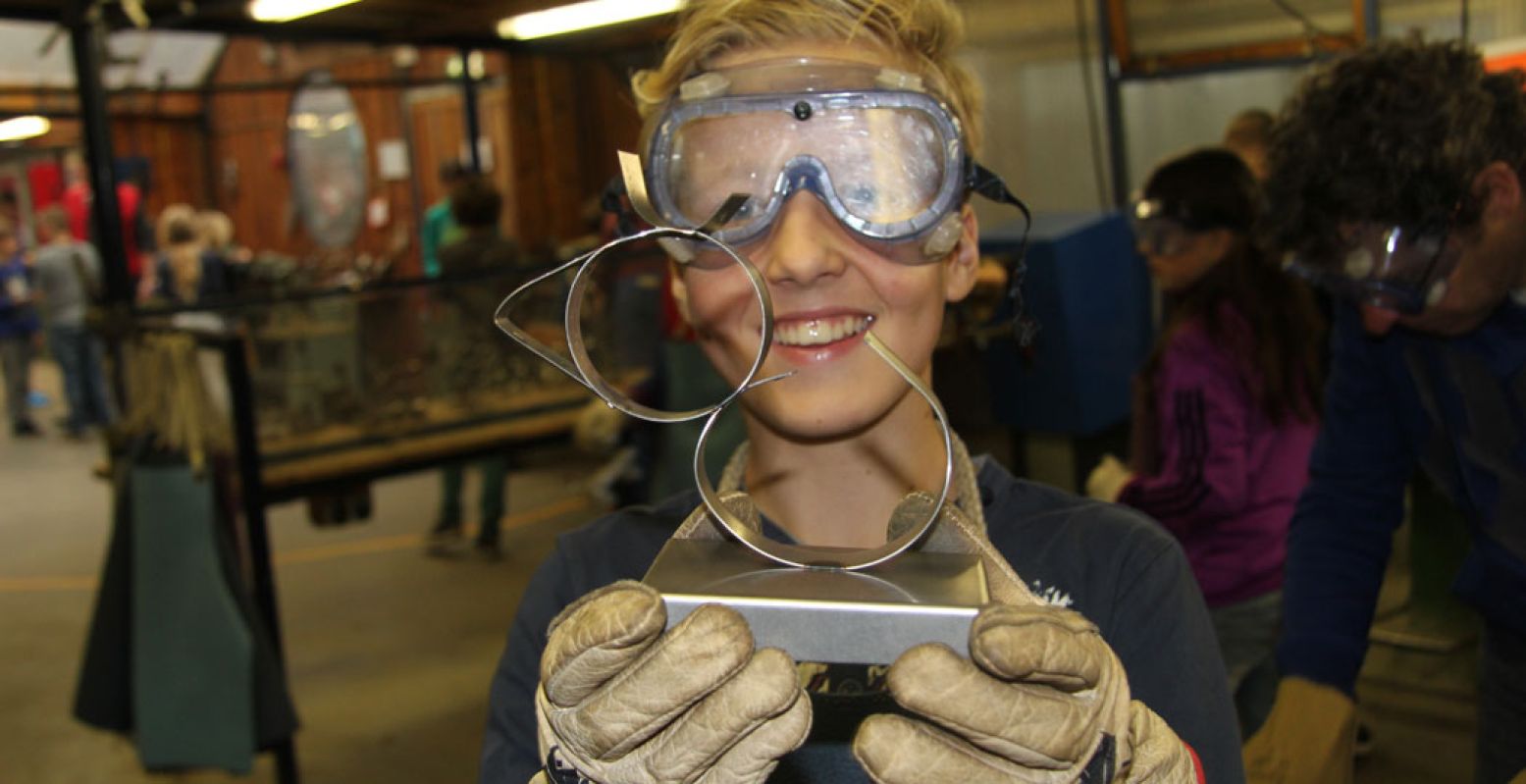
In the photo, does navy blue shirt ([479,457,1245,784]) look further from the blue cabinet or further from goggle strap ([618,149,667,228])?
the blue cabinet

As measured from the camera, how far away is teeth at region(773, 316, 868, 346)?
1.27 meters

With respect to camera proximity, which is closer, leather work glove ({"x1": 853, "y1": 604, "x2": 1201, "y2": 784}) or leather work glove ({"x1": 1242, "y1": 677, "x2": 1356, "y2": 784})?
leather work glove ({"x1": 853, "y1": 604, "x2": 1201, "y2": 784})

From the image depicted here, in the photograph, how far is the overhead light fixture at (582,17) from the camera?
238 inches

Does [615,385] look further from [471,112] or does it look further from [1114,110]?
[471,112]

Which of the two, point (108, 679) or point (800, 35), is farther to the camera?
point (108, 679)

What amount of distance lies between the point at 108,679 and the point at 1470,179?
356 centimetres

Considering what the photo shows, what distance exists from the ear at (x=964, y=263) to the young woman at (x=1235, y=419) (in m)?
1.51

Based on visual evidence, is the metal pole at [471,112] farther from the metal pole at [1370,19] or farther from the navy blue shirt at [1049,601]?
the navy blue shirt at [1049,601]

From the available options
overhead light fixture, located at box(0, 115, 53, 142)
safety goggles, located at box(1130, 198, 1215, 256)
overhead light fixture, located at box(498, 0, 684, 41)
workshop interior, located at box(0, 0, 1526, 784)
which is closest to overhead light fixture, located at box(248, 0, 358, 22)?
workshop interior, located at box(0, 0, 1526, 784)

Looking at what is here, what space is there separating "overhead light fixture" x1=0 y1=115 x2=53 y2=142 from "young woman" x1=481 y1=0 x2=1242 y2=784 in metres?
10.6

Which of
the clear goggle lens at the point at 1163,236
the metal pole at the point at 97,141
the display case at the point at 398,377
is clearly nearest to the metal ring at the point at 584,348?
the clear goggle lens at the point at 1163,236

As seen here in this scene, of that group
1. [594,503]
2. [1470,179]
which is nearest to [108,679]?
[1470,179]

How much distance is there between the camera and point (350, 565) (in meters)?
7.12

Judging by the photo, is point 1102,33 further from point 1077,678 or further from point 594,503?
point 1077,678
